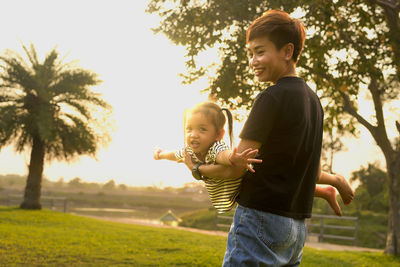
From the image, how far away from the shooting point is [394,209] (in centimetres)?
1345

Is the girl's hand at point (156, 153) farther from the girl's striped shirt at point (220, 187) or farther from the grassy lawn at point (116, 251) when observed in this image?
the grassy lawn at point (116, 251)

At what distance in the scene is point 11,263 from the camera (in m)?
8.44

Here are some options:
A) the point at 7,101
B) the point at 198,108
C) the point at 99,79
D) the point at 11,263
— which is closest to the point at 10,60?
the point at 7,101

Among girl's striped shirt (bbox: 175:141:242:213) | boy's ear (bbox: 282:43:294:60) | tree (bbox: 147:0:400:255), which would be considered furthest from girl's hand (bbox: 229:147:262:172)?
tree (bbox: 147:0:400:255)

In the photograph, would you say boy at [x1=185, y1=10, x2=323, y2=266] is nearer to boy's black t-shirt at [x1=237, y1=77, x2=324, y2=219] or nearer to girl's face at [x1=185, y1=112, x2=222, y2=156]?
boy's black t-shirt at [x1=237, y1=77, x2=324, y2=219]

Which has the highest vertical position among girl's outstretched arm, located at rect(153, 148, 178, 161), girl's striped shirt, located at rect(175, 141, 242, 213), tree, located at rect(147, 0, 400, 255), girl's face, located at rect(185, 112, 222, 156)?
tree, located at rect(147, 0, 400, 255)

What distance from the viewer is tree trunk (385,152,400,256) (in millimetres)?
13266

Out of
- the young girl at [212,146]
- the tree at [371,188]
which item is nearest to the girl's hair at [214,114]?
the young girl at [212,146]

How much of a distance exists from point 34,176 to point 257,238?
24.5 meters

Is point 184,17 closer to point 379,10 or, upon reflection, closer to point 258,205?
point 379,10

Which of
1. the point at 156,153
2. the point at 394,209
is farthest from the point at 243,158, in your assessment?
the point at 394,209

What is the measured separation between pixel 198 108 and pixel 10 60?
2371 cm

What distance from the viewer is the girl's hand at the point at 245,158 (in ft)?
A: 6.93

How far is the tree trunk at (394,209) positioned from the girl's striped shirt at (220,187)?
1225cm
